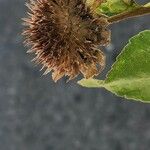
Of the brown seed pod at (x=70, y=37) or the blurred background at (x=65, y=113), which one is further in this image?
the blurred background at (x=65, y=113)

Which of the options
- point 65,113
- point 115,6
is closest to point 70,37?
point 115,6

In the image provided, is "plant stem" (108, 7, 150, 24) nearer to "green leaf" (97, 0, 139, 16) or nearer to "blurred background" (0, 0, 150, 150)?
"green leaf" (97, 0, 139, 16)

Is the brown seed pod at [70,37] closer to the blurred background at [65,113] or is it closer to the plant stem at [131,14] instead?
the plant stem at [131,14]

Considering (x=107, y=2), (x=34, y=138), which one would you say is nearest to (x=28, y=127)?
(x=34, y=138)

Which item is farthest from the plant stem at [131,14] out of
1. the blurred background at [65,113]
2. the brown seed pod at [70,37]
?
the blurred background at [65,113]

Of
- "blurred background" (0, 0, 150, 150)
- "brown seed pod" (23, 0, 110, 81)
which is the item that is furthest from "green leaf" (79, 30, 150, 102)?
"blurred background" (0, 0, 150, 150)

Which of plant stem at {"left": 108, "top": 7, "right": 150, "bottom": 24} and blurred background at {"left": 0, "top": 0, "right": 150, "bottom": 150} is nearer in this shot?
plant stem at {"left": 108, "top": 7, "right": 150, "bottom": 24}

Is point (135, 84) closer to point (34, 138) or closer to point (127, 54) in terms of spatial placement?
point (127, 54)
